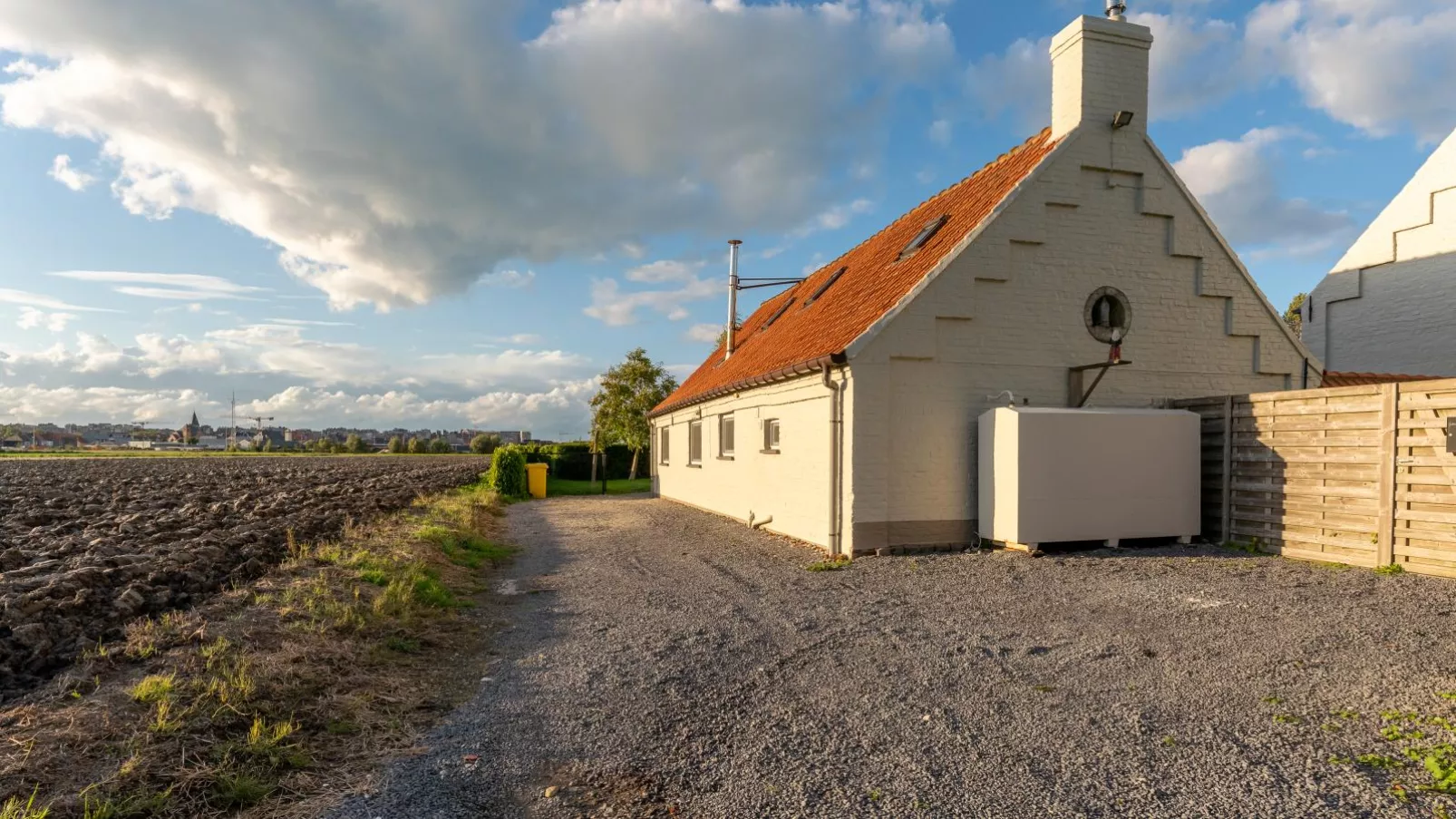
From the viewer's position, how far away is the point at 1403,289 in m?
15.9

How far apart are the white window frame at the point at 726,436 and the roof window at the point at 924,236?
477cm

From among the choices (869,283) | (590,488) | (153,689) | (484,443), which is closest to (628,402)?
(590,488)

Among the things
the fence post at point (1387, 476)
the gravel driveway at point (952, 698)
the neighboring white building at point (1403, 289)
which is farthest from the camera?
the neighboring white building at point (1403, 289)

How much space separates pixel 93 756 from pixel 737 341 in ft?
58.8

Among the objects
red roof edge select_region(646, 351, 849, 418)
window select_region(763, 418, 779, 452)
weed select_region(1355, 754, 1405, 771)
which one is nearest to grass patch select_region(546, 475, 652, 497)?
red roof edge select_region(646, 351, 849, 418)

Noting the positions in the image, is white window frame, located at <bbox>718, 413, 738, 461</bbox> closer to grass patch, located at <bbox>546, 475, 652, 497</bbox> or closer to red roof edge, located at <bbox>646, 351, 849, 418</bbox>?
red roof edge, located at <bbox>646, 351, 849, 418</bbox>

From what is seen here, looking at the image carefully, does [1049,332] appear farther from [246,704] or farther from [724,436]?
[246,704]

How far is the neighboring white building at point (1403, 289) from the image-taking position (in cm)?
1518

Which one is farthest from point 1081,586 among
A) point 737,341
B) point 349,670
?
point 737,341

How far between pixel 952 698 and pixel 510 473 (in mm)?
21512

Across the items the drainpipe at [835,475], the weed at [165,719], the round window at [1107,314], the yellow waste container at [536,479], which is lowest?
the yellow waste container at [536,479]

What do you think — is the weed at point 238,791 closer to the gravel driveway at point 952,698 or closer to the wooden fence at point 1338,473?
the gravel driveway at point 952,698

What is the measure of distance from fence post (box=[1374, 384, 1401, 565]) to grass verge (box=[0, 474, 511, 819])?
8728 millimetres

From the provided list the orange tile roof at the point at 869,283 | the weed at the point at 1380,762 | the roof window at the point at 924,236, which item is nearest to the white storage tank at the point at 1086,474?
the orange tile roof at the point at 869,283
